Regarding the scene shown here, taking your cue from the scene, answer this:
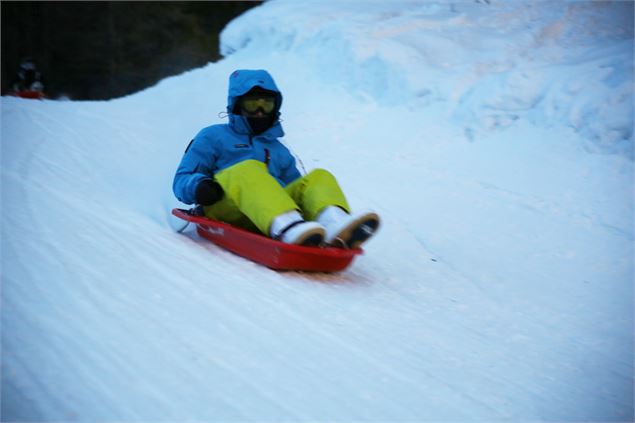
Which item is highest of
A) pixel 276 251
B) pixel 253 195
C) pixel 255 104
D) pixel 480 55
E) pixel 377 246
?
pixel 255 104

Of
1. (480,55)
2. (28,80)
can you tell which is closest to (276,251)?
(480,55)

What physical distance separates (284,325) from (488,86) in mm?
3494

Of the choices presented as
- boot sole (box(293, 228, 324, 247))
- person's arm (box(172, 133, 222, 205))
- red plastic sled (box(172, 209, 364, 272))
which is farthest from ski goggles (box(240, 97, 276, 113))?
boot sole (box(293, 228, 324, 247))

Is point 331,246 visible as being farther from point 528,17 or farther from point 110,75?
point 110,75

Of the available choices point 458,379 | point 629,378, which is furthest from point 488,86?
point 458,379

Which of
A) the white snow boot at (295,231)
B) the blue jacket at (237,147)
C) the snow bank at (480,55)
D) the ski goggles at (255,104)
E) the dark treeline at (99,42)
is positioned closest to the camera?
the white snow boot at (295,231)

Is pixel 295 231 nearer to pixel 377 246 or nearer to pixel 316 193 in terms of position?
pixel 316 193

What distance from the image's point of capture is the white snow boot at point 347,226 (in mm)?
2344

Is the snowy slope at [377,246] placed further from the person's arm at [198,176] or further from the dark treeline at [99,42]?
the dark treeline at [99,42]

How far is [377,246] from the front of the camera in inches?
128

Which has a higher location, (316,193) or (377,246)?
(316,193)

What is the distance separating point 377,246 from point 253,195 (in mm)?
1114

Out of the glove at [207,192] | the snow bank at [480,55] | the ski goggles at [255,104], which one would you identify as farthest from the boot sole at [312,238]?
the snow bank at [480,55]

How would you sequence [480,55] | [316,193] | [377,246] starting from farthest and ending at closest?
[480,55] → [377,246] → [316,193]
